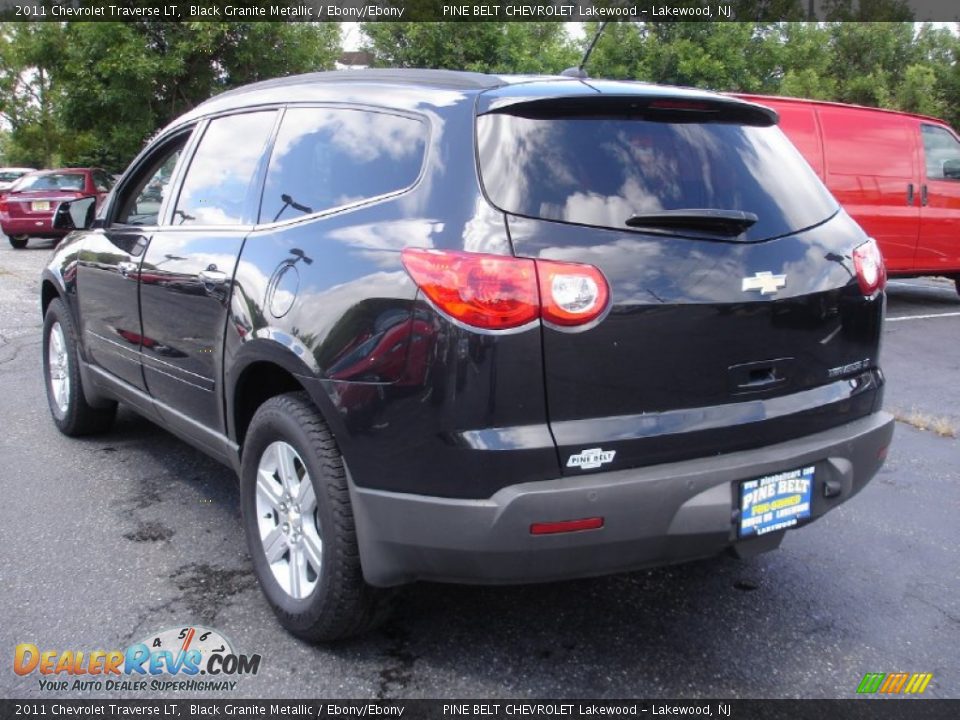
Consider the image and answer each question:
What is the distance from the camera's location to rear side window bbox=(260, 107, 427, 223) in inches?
106

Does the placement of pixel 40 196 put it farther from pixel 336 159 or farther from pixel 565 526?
pixel 565 526

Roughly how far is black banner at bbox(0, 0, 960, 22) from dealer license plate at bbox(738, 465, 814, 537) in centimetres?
1418

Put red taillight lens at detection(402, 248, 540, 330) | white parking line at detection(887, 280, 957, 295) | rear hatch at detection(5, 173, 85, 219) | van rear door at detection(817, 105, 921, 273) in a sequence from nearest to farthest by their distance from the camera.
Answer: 1. red taillight lens at detection(402, 248, 540, 330)
2. van rear door at detection(817, 105, 921, 273)
3. white parking line at detection(887, 280, 957, 295)
4. rear hatch at detection(5, 173, 85, 219)

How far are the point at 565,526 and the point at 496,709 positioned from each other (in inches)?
24.9

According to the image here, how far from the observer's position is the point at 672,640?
288 cm

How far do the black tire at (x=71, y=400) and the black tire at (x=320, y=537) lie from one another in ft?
7.55

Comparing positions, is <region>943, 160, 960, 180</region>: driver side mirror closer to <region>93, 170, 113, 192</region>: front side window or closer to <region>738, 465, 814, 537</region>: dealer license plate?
<region>738, 465, 814, 537</region>: dealer license plate

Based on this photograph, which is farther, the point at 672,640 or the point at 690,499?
the point at 672,640

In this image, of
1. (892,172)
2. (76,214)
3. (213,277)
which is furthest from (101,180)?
(213,277)

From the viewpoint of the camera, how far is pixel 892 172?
28.9 feet

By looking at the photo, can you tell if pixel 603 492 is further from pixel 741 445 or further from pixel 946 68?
pixel 946 68

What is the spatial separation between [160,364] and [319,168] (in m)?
1.28

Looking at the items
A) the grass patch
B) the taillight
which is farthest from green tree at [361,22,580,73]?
the taillight

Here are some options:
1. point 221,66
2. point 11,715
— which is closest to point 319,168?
point 11,715
